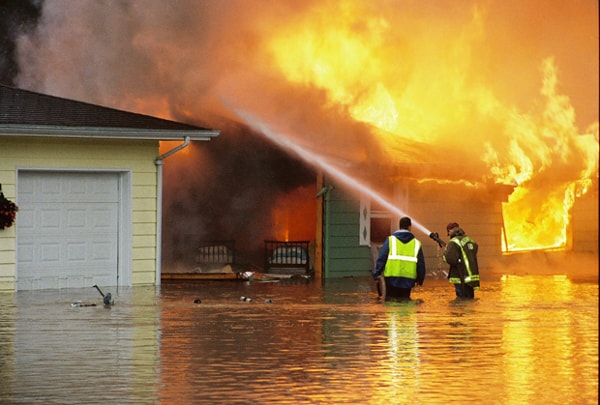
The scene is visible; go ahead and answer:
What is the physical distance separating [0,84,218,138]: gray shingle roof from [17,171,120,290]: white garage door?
3.41ft

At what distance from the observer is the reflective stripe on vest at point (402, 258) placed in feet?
62.8

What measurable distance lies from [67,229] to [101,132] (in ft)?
6.56

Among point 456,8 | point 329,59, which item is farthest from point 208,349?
point 456,8

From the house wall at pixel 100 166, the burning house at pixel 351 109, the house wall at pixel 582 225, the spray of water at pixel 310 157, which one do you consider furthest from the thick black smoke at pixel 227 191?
the house wall at pixel 582 225

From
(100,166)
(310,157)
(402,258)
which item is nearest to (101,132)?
(100,166)

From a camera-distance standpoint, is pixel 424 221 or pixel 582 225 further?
pixel 582 225

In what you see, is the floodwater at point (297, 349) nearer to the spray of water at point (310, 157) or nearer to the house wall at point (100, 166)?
the house wall at point (100, 166)

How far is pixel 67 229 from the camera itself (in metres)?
22.8

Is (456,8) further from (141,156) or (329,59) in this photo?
(141,156)

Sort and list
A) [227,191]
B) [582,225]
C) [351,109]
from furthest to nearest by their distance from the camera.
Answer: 1. [582,225]
2. [227,191]
3. [351,109]

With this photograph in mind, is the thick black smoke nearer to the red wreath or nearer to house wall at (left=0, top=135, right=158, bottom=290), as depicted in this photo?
house wall at (left=0, top=135, right=158, bottom=290)

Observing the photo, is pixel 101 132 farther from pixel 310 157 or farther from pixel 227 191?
pixel 227 191

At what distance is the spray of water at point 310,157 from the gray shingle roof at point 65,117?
3451 millimetres

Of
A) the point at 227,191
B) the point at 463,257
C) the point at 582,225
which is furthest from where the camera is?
the point at 582,225
